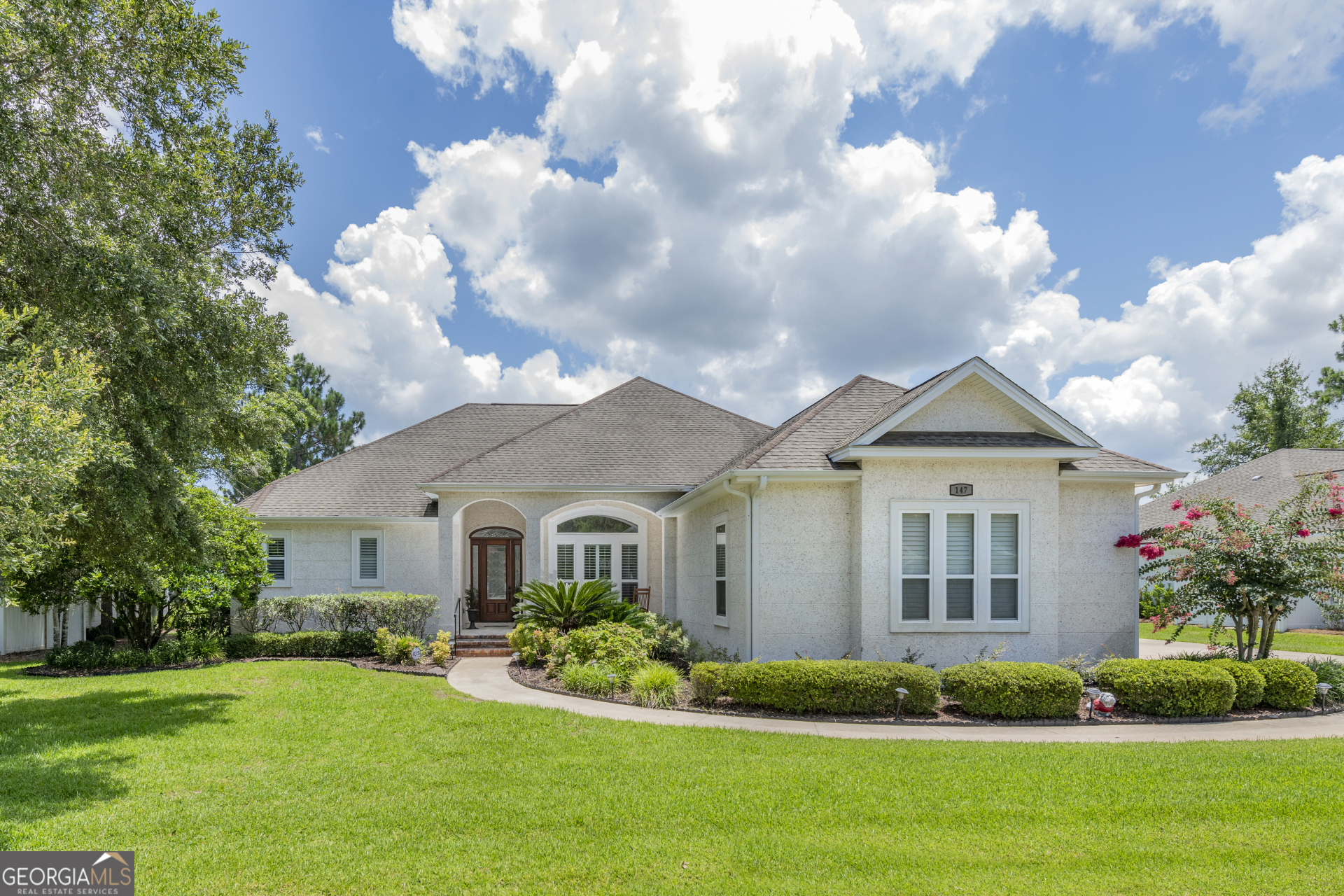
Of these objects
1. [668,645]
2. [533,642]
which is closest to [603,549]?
[668,645]

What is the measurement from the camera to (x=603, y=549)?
57.6ft

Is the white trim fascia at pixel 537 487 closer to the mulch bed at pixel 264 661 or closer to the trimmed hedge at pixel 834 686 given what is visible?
the mulch bed at pixel 264 661

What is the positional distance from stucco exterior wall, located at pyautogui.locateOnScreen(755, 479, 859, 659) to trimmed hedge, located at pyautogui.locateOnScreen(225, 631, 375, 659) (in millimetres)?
9404

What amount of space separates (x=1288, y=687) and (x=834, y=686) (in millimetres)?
6241

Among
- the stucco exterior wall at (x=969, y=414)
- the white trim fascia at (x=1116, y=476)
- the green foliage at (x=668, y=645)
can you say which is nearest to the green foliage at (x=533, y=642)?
the green foliage at (x=668, y=645)

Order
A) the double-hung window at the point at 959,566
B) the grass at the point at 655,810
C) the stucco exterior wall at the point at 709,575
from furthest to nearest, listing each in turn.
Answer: the stucco exterior wall at the point at 709,575 < the double-hung window at the point at 959,566 < the grass at the point at 655,810

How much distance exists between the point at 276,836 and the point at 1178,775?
7689mm

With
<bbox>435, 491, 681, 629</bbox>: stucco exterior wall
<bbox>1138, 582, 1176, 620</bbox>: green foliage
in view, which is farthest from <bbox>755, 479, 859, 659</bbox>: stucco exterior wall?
<bbox>1138, 582, 1176, 620</bbox>: green foliage

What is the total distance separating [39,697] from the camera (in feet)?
36.2

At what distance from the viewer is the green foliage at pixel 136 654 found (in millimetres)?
13773

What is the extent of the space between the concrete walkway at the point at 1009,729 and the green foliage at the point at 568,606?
4.11m

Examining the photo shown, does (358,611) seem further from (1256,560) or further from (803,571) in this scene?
(1256,560)

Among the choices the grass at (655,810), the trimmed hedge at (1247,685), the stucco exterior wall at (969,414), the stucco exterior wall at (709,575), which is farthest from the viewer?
the stucco exterior wall at (709,575)

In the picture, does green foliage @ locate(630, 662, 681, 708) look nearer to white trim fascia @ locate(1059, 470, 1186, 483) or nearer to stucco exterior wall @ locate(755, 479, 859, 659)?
stucco exterior wall @ locate(755, 479, 859, 659)
